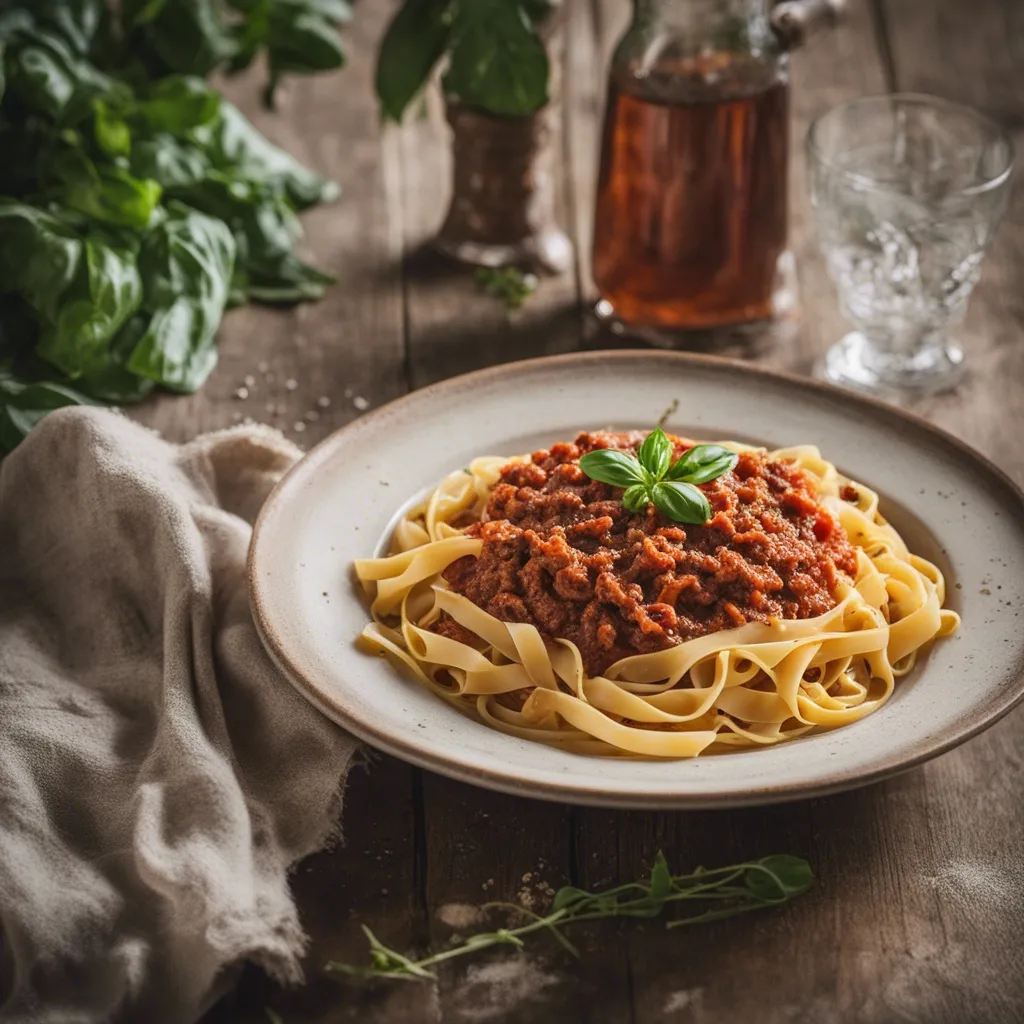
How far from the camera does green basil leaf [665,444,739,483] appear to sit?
370 cm

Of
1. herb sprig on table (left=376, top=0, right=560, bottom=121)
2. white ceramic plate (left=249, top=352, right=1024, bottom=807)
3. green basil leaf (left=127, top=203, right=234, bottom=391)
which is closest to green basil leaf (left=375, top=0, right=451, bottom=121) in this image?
herb sprig on table (left=376, top=0, right=560, bottom=121)

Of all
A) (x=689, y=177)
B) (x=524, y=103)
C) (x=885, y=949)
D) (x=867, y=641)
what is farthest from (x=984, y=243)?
(x=885, y=949)

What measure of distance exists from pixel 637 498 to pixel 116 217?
2387 millimetres

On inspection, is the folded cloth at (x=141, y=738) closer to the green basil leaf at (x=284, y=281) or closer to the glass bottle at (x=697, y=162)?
the green basil leaf at (x=284, y=281)

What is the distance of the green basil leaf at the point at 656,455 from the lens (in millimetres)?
3721

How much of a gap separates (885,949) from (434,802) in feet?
3.57

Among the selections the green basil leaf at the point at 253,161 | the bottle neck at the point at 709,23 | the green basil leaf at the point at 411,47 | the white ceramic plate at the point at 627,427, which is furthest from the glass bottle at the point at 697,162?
the green basil leaf at the point at 253,161

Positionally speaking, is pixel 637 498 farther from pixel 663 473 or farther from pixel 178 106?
pixel 178 106

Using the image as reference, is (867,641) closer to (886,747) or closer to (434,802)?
(886,747)

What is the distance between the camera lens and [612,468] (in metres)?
3.68

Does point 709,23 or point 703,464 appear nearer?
point 703,464

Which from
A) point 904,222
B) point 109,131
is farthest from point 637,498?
point 109,131

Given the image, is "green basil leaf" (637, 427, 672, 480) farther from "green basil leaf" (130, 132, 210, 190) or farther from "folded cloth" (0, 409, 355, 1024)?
"green basil leaf" (130, 132, 210, 190)

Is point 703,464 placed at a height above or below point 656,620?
above
